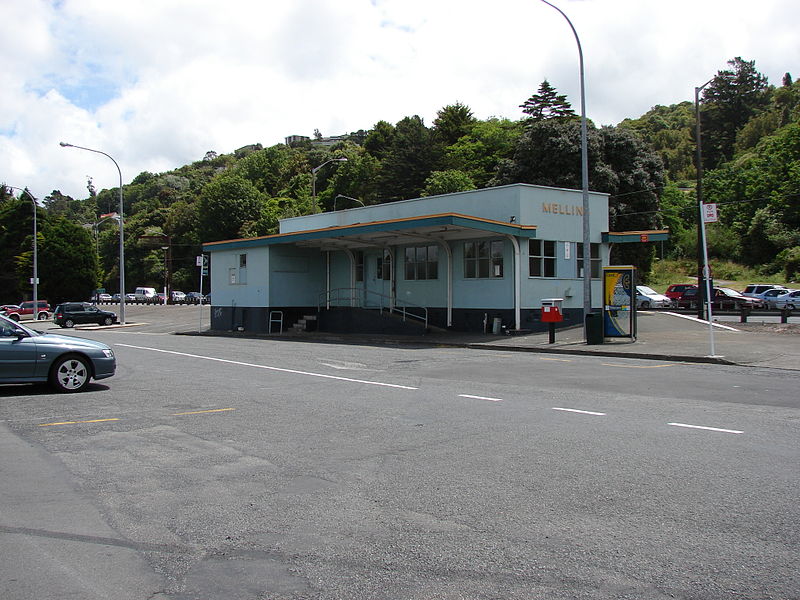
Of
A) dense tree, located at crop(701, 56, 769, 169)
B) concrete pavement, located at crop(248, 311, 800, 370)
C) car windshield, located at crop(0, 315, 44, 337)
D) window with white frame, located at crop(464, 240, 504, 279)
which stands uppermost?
dense tree, located at crop(701, 56, 769, 169)

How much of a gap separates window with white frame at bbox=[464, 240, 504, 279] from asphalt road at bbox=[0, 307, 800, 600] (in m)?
16.3

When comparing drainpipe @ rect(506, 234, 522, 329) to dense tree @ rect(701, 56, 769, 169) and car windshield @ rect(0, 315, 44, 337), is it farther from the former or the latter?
dense tree @ rect(701, 56, 769, 169)

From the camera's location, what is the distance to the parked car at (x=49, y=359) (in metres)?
11.6

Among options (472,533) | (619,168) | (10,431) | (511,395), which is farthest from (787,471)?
(619,168)

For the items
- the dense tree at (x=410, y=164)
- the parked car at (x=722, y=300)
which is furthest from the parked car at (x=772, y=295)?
the dense tree at (x=410, y=164)

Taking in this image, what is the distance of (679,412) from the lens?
9789 millimetres

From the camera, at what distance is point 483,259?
93.7 feet

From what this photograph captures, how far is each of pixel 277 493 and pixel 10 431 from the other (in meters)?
4.92

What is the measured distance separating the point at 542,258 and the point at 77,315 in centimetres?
3298

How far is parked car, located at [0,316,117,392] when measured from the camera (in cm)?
1162

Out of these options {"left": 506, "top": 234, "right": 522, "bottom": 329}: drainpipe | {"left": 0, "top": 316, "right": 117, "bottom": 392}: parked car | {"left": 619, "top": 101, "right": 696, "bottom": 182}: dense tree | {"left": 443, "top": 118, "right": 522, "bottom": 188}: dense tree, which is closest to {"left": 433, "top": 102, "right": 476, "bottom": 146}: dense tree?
{"left": 443, "top": 118, "right": 522, "bottom": 188}: dense tree

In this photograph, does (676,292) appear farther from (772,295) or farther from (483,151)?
(483,151)

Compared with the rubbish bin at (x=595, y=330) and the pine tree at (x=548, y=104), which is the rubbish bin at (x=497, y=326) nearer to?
the rubbish bin at (x=595, y=330)

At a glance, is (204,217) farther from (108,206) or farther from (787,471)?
(108,206)
